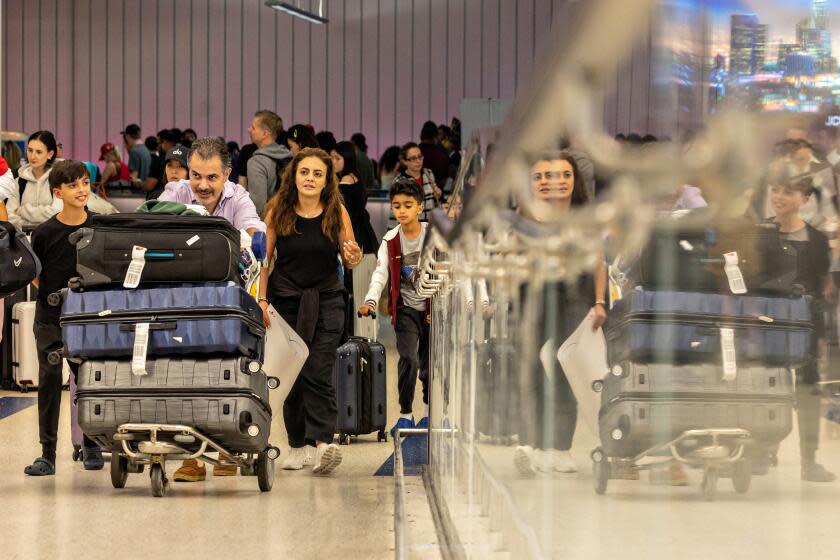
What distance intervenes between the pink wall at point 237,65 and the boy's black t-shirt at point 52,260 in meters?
13.9

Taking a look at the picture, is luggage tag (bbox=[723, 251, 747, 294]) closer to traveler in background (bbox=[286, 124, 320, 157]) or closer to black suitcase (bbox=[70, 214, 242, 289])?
black suitcase (bbox=[70, 214, 242, 289])

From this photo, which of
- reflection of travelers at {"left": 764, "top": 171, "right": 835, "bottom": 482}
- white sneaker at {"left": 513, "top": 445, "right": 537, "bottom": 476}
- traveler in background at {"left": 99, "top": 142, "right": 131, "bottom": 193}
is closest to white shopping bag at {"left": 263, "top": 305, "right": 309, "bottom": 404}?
white sneaker at {"left": 513, "top": 445, "right": 537, "bottom": 476}

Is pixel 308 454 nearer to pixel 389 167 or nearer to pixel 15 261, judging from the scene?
pixel 15 261

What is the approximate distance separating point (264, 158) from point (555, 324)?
251 inches

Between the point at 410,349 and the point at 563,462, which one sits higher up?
the point at 563,462

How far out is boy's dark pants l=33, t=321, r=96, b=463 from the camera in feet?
18.5

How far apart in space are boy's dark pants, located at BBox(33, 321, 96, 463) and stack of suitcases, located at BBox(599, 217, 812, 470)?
4845 millimetres

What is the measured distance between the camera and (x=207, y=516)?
15.5ft

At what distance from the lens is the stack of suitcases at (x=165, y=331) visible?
479cm

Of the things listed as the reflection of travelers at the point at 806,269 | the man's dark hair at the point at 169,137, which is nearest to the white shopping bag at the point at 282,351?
the reflection of travelers at the point at 806,269

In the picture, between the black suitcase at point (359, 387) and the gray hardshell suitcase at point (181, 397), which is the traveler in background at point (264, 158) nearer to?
the black suitcase at point (359, 387)

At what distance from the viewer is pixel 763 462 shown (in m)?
0.94

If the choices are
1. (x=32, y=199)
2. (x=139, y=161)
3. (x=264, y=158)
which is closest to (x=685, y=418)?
(x=264, y=158)

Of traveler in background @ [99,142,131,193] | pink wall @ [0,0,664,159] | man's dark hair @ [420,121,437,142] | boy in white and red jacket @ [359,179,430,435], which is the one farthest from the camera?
pink wall @ [0,0,664,159]
